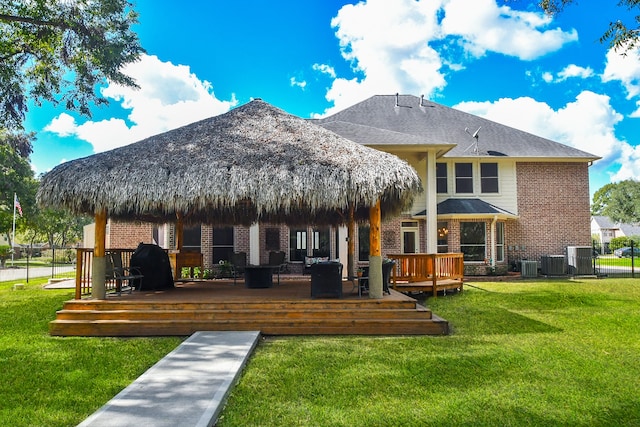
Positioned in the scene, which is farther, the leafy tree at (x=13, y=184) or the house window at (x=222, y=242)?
the leafy tree at (x=13, y=184)

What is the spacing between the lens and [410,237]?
62.1ft

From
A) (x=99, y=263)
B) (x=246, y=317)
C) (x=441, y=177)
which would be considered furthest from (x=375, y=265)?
(x=441, y=177)

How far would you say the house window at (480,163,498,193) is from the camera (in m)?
19.5

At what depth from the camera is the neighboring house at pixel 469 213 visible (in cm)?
1758

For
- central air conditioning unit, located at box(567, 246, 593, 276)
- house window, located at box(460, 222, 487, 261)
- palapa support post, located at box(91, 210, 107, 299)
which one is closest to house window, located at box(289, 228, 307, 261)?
house window, located at box(460, 222, 487, 261)

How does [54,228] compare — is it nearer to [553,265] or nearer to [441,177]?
[441,177]

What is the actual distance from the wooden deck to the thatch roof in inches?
70.2

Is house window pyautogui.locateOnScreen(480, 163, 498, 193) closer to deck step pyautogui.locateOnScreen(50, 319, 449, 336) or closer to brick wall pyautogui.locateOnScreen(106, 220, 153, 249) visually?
deck step pyautogui.locateOnScreen(50, 319, 449, 336)

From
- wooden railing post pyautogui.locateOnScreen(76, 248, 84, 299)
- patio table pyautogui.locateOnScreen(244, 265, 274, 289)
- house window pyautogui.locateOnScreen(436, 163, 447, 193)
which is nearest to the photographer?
wooden railing post pyautogui.locateOnScreen(76, 248, 84, 299)

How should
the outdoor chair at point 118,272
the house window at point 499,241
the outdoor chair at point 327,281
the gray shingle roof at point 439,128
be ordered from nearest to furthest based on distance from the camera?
the outdoor chair at point 327,281 < the outdoor chair at point 118,272 < the house window at point 499,241 < the gray shingle roof at point 439,128

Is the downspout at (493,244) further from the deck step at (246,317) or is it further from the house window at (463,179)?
the deck step at (246,317)

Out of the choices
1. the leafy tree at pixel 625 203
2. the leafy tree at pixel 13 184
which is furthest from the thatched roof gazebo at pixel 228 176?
the leafy tree at pixel 625 203

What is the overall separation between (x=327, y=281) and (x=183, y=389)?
424 cm

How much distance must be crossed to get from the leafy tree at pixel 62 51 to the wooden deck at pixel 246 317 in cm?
916
